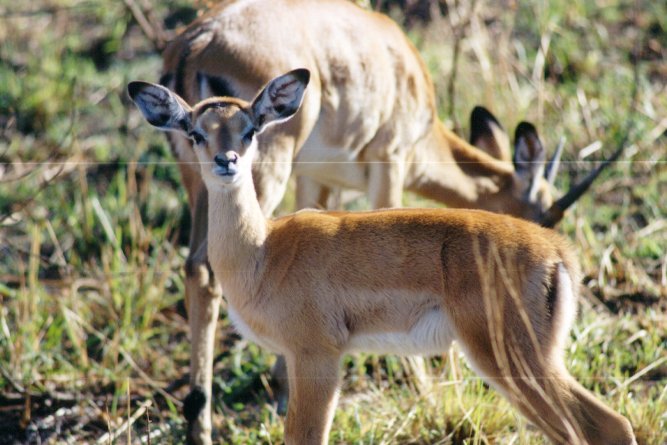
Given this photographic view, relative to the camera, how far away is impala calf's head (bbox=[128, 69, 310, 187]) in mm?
4770

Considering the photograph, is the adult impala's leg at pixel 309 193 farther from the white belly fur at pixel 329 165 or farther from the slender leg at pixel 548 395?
the slender leg at pixel 548 395

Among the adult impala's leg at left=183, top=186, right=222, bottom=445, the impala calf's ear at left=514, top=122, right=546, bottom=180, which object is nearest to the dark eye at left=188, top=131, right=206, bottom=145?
the adult impala's leg at left=183, top=186, right=222, bottom=445

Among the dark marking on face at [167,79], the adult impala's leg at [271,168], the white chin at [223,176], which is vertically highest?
the white chin at [223,176]

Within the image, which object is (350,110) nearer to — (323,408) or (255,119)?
(255,119)

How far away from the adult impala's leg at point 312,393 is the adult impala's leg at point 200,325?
126cm

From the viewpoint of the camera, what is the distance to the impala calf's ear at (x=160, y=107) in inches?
194

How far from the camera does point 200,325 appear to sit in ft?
20.2

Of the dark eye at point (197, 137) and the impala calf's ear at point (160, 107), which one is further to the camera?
the impala calf's ear at point (160, 107)

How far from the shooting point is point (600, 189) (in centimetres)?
841

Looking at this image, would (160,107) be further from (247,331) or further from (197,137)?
(247,331)

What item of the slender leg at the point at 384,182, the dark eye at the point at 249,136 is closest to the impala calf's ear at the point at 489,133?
the slender leg at the point at 384,182

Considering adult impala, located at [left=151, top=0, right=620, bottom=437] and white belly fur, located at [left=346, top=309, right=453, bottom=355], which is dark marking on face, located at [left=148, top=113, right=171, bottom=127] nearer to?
adult impala, located at [left=151, top=0, right=620, bottom=437]

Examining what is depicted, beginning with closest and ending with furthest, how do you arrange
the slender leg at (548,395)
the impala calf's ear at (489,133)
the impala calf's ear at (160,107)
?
the slender leg at (548,395), the impala calf's ear at (160,107), the impala calf's ear at (489,133)

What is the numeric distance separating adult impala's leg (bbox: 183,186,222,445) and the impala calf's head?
1.21 metres
